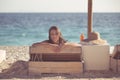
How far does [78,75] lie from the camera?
6.37 m

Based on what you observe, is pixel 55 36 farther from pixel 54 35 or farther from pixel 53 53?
pixel 53 53

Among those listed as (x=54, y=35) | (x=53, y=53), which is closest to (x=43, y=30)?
(x=54, y=35)

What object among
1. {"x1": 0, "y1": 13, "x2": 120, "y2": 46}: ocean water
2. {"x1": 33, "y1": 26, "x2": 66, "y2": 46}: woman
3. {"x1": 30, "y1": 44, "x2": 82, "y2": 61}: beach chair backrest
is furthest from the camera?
{"x1": 0, "y1": 13, "x2": 120, "y2": 46}: ocean water

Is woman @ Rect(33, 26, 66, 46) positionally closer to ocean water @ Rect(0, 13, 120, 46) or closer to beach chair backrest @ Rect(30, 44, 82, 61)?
beach chair backrest @ Rect(30, 44, 82, 61)

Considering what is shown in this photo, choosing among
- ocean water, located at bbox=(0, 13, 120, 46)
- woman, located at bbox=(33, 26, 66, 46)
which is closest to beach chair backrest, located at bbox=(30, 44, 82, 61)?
woman, located at bbox=(33, 26, 66, 46)

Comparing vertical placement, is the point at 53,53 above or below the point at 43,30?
below

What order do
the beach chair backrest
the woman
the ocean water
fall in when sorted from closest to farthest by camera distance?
the beach chair backrest, the woman, the ocean water

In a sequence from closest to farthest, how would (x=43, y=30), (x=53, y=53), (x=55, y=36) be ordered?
1. (x=53, y=53)
2. (x=55, y=36)
3. (x=43, y=30)

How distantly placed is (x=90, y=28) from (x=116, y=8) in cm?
5060

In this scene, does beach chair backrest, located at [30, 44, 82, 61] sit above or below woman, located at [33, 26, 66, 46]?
below

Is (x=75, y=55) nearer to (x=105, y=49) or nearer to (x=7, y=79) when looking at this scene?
(x=105, y=49)

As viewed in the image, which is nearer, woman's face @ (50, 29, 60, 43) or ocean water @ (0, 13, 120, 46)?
woman's face @ (50, 29, 60, 43)

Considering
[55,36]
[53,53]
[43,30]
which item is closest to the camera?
[53,53]

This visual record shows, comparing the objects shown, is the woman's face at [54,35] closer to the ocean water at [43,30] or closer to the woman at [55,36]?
the woman at [55,36]
